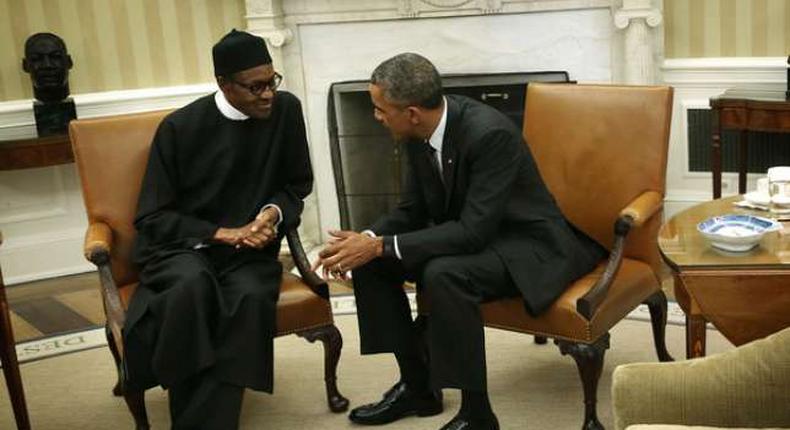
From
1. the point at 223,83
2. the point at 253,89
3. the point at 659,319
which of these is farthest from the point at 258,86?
the point at 659,319

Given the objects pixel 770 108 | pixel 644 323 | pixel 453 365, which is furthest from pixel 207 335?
pixel 770 108

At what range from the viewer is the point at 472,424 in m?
3.14

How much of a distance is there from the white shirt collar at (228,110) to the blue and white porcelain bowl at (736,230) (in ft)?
4.83

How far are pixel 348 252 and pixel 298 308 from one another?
0.30m

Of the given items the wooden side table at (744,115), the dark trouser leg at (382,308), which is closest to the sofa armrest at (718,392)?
the dark trouser leg at (382,308)

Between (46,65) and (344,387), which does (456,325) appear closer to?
(344,387)

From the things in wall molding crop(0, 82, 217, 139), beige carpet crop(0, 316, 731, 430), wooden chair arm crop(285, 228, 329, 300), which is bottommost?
beige carpet crop(0, 316, 731, 430)

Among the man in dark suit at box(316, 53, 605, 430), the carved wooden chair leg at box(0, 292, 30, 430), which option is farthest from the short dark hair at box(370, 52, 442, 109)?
the carved wooden chair leg at box(0, 292, 30, 430)

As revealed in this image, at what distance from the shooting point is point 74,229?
5320 mm

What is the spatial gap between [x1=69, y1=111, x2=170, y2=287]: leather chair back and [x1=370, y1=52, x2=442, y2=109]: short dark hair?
0.90 metres

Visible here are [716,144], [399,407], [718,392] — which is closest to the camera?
[718,392]

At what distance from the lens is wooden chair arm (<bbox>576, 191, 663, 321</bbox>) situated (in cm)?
305

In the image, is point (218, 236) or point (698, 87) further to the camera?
point (698, 87)

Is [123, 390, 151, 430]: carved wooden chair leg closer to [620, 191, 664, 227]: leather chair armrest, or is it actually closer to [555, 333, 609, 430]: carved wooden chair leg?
[555, 333, 609, 430]: carved wooden chair leg
